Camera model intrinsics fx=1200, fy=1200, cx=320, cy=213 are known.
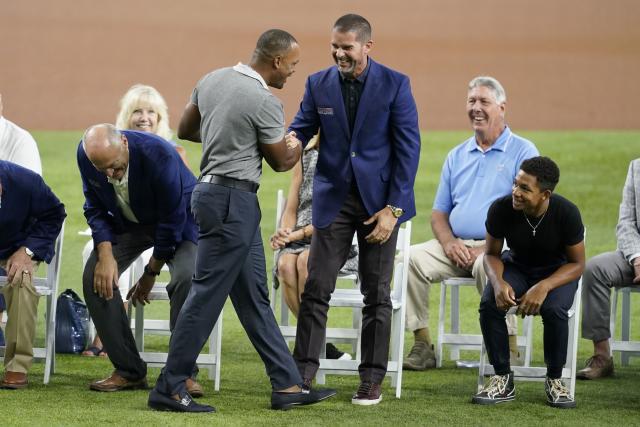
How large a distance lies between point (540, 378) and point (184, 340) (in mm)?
1549

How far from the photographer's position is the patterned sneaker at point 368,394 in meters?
4.68

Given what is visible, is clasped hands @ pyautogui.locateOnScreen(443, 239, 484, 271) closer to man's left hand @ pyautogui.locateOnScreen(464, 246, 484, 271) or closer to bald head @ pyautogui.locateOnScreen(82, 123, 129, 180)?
man's left hand @ pyautogui.locateOnScreen(464, 246, 484, 271)

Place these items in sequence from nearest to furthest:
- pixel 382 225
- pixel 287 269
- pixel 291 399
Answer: pixel 291 399, pixel 382 225, pixel 287 269

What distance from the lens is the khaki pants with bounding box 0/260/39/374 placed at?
486cm

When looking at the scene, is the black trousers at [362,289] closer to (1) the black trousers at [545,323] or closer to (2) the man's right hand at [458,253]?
(1) the black trousers at [545,323]

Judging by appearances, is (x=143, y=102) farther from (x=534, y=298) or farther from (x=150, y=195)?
(x=534, y=298)

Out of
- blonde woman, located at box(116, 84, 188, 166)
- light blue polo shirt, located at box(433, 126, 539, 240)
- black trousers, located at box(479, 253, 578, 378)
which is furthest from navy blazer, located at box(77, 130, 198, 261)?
light blue polo shirt, located at box(433, 126, 539, 240)

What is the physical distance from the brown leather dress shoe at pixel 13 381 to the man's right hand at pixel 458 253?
2.05 metres

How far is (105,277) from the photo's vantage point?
4770 mm

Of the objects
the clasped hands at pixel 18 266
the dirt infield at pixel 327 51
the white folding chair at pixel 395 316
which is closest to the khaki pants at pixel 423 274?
the white folding chair at pixel 395 316

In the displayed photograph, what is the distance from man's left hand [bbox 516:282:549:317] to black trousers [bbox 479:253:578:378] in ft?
0.11

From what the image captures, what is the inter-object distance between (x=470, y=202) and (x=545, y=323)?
1.14 m

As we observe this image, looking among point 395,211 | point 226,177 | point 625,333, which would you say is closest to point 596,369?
point 625,333

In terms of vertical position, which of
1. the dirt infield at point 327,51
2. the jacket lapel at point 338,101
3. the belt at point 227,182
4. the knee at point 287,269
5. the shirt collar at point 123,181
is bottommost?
the knee at point 287,269
